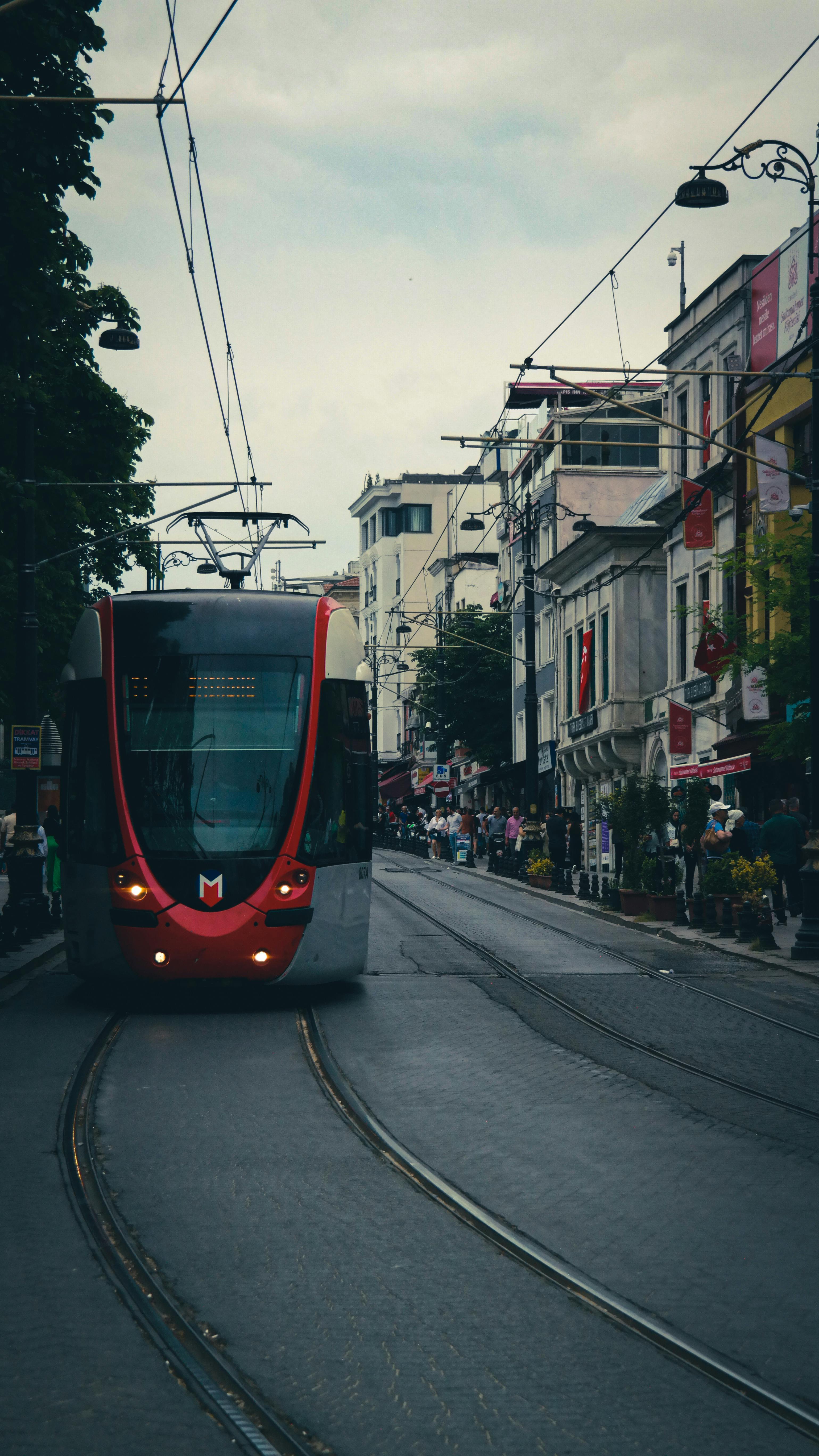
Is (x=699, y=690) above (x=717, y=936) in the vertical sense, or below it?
above

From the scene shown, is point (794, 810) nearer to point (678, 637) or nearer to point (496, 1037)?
point (496, 1037)

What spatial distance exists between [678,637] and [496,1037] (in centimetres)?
3340

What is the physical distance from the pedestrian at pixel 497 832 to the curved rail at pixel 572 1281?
35484 mm

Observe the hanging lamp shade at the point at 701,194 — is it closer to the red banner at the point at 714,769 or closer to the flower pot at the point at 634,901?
the flower pot at the point at 634,901

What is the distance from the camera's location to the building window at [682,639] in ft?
146

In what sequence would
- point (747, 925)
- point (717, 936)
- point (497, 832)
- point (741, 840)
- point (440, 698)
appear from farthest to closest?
point (440, 698)
point (497, 832)
point (741, 840)
point (717, 936)
point (747, 925)

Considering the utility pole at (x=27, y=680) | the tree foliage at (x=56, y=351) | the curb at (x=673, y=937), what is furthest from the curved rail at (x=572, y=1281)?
the utility pole at (x=27, y=680)

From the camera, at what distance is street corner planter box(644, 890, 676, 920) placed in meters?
25.5

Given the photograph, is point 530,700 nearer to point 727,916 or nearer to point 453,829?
point 453,829

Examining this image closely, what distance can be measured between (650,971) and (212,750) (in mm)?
6255

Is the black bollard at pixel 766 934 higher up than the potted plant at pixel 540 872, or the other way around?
the potted plant at pixel 540 872

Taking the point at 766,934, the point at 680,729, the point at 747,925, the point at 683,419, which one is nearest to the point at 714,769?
the point at 680,729

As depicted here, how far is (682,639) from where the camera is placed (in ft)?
148

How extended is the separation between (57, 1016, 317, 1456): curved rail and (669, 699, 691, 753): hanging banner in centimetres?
3172
